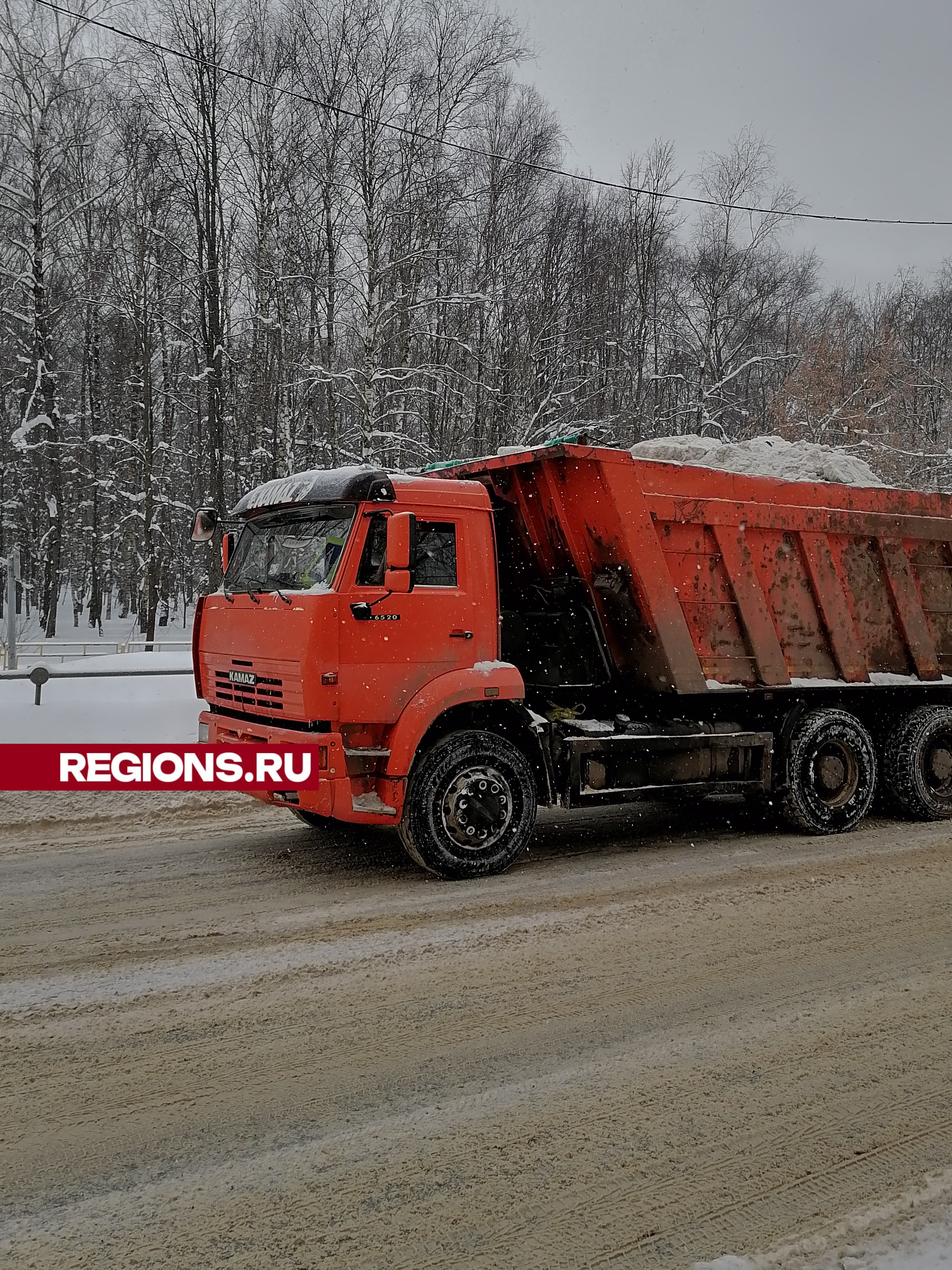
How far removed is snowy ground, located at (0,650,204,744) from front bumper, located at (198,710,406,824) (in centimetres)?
475

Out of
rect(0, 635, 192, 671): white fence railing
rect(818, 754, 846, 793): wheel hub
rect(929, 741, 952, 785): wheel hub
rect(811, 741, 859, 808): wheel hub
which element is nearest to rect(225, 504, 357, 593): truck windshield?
rect(811, 741, 859, 808): wheel hub

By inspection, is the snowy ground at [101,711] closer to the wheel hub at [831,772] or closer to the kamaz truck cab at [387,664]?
the kamaz truck cab at [387,664]

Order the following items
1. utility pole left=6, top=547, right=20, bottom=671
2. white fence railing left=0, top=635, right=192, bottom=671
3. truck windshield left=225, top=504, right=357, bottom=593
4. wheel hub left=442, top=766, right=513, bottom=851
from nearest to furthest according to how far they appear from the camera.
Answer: truck windshield left=225, top=504, right=357, bottom=593, wheel hub left=442, top=766, right=513, bottom=851, utility pole left=6, top=547, right=20, bottom=671, white fence railing left=0, top=635, right=192, bottom=671

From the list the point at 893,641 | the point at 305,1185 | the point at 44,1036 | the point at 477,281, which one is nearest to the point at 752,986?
the point at 305,1185

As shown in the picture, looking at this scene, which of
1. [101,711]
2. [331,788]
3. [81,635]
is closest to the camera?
[331,788]

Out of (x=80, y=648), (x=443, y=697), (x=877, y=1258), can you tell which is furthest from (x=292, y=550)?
(x=80, y=648)

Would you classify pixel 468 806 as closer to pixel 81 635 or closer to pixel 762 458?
pixel 762 458

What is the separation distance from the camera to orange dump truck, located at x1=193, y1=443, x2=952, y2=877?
20.1ft

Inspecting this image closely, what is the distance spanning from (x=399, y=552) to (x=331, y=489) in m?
0.73

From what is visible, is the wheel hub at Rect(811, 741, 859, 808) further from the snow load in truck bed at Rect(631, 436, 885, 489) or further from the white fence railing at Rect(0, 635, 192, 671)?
the white fence railing at Rect(0, 635, 192, 671)

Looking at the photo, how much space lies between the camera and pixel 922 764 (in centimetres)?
869

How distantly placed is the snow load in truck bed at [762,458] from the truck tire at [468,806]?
3.02 metres

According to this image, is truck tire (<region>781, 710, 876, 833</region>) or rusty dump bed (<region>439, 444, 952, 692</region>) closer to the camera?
rusty dump bed (<region>439, 444, 952, 692</region>)

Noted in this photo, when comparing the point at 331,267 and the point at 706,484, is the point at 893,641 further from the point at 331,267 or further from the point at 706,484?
Answer: the point at 331,267
